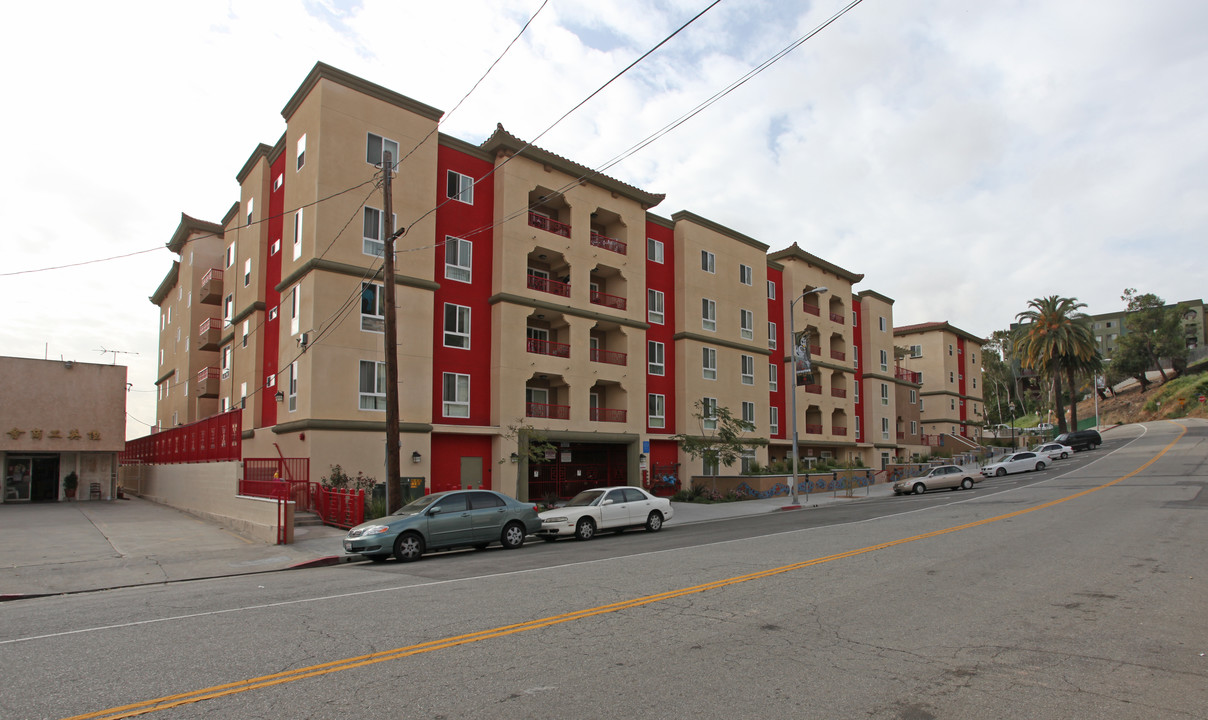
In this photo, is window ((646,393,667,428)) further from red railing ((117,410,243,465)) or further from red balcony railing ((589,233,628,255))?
red railing ((117,410,243,465))

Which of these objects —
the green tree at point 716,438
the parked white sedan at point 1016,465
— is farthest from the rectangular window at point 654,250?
the parked white sedan at point 1016,465

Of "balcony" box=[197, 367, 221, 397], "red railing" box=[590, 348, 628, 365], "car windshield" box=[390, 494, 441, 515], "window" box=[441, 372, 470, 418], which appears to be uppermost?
"red railing" box=[590, 348, 628, 365]

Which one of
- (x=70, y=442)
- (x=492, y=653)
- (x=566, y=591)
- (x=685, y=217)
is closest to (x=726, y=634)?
(x=492, y=653)

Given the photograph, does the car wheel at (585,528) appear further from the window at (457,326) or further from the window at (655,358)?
the window at (655,358)

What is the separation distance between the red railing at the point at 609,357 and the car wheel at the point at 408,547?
18463 millimetres

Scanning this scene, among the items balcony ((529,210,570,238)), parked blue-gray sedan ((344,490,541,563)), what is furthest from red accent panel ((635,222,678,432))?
parked blue-gray sedan ((344,490,541,563))

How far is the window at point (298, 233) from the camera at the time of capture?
85.9 feet

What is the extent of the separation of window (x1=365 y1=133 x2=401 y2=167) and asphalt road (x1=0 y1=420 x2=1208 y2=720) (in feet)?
57.3

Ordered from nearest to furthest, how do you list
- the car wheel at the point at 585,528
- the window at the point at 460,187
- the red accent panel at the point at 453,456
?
1. the car wheel at the point at 585,528
2. the red accent panel at the point at 453,456
3. the window at the point at 460,187

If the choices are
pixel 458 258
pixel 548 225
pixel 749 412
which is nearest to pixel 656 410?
pixel 749 412

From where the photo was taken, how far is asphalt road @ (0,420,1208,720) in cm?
541

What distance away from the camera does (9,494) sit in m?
35.8

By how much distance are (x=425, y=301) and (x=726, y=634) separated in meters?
21.6

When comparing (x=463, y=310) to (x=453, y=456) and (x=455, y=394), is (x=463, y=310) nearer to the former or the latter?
(x=455, y=394)
